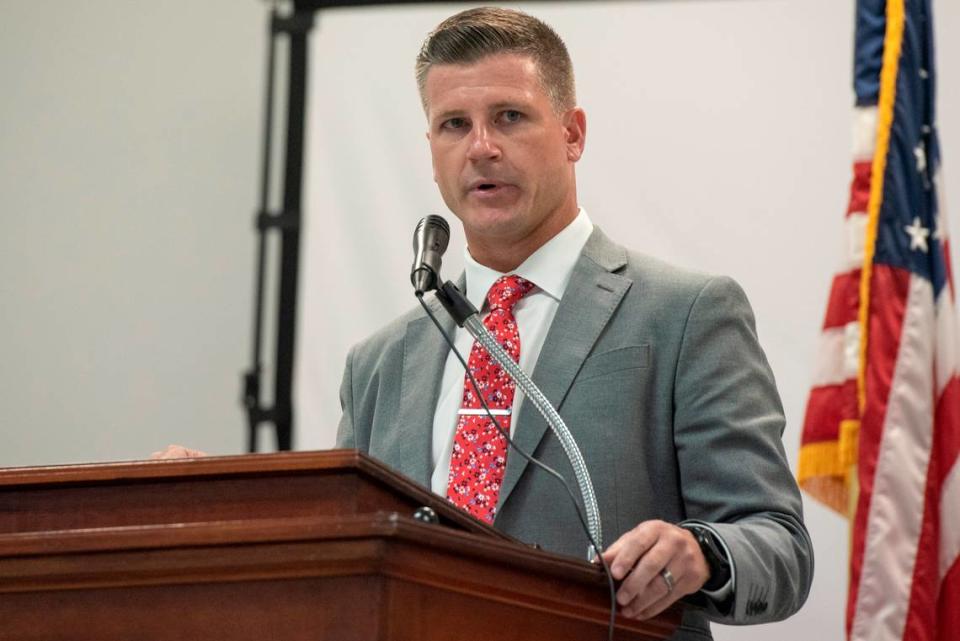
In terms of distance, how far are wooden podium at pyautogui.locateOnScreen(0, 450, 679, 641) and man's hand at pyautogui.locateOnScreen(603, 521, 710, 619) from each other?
0.05m

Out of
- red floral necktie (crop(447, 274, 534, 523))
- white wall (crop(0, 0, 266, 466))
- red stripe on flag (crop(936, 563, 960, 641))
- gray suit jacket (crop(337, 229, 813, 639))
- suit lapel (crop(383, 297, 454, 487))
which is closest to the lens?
gray suit jacket (crop(337, 229, 813, 639))

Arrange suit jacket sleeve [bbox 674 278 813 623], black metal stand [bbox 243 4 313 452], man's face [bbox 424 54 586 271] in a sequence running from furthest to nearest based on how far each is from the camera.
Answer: black metal stand [bbox 243 4 313 452] < man's face [bbox 424 54 586 271] < suit jacket sleeve [bbox 674 278 813 623]

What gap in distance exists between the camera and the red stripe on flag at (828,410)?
271cm

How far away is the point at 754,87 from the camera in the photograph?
3291mm

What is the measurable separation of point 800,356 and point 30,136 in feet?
7.54

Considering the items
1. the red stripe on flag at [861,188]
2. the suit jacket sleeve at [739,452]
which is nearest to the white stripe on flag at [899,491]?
the red stripe on flag at [861,188]

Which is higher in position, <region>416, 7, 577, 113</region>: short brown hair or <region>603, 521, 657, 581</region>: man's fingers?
<region>416, 7, 577, 113</region>: short brown hair

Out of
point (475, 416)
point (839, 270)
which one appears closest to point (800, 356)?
point (839, 270)

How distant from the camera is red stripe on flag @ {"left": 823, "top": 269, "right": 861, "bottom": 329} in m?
2.75

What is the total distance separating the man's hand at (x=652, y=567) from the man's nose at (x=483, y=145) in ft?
2.67

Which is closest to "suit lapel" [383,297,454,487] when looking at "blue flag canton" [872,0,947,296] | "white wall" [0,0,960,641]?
"blue flag canton" [872,0,947,296]

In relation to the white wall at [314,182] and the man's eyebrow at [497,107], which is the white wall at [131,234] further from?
the man's eyebrow at [497,107]

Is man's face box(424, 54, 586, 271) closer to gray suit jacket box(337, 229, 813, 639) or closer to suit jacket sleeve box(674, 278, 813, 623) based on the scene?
gray suit jacket box(337, 229, 813, 639)

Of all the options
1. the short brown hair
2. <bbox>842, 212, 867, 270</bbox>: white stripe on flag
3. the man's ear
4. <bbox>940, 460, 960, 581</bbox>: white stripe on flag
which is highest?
the short brown hair
